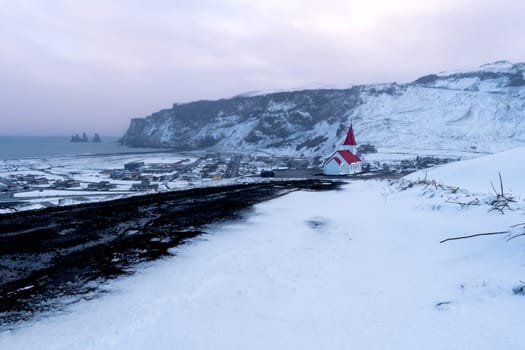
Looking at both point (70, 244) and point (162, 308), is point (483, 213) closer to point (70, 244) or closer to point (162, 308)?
point (162, 308)

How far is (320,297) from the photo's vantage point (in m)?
4.24

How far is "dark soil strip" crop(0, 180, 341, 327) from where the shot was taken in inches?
179

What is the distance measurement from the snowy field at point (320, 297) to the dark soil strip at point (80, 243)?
21.1 inches

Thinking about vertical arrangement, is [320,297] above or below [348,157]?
below

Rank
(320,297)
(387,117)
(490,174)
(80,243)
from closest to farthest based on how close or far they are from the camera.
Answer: (320,297)
(80,243)
(490,174)
(387,117)

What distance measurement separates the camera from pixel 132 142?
177 meters

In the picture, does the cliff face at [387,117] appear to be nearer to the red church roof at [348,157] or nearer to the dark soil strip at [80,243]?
the red church roof at [348,157]

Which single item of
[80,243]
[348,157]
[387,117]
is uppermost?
[387,117]

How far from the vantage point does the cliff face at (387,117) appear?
82750 mm

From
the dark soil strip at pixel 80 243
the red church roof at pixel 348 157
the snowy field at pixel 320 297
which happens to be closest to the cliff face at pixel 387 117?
the red church roof at pixel 348 157

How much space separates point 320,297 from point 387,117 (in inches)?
4059

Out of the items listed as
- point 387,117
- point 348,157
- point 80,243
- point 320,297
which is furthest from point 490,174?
point 387,117

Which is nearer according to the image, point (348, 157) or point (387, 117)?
point (348, 157)

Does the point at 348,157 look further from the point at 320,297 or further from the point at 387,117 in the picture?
the point at 387,117
